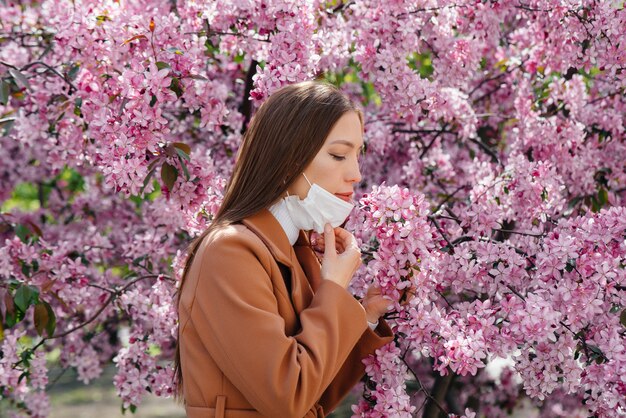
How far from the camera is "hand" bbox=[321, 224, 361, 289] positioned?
8.21ft

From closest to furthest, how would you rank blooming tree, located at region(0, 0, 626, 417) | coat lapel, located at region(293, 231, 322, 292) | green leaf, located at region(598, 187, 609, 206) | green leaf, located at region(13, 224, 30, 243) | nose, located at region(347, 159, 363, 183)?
nose, located at region(347, 159, 363, 183), coat lapel, located at region(293, 231, 322, 292), blooming tree, located at region(0, 0, 626, 417), green leaf, located at region(13, 224, 30, 243), green leaf, located at region(598, 187, 609, 206)

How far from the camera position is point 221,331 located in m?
2.32

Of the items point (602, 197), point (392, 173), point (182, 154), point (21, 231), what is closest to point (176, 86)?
point (182, 154)

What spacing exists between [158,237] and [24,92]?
1.03 meters

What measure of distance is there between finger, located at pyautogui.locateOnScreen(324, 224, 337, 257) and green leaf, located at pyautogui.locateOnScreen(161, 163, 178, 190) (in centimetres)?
95

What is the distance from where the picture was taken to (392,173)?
17.0ft

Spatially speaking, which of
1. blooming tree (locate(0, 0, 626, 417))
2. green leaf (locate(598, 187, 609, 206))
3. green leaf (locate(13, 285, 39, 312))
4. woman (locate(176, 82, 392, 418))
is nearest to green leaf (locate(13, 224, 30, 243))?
blooming tree (locate(0, 0, 626, 417))

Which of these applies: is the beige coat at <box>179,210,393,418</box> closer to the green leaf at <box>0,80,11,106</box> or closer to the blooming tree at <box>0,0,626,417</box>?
the blooming tree at <box>0,0,626,417</box>

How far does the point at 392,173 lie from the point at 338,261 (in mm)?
2700

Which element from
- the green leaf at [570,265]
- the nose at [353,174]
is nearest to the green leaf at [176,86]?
the nose at [353,174]

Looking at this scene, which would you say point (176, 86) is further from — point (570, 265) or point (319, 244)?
point (570, 265)

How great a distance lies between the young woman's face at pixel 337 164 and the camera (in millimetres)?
2562

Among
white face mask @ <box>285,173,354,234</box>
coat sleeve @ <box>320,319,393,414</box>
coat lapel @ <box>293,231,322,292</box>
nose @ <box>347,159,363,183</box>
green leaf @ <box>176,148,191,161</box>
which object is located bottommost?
coat sleeve @ <box>320,319,393,414</box>

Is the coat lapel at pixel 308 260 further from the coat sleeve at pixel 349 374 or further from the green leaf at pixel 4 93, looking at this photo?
the green leaf at pixel 4 93
